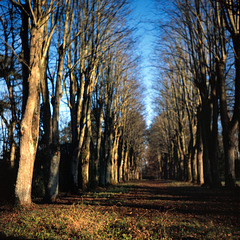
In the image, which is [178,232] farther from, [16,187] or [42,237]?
[16,187]

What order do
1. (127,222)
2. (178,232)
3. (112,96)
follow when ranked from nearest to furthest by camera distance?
(178,232) → (127,222) → (112,96)

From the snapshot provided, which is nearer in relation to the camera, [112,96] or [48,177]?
[48,177]

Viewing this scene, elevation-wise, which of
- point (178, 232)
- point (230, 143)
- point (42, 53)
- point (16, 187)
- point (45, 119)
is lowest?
point (178, 232)

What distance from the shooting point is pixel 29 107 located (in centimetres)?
852

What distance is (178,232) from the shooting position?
5.23m

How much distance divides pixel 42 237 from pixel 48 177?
5.76 metres

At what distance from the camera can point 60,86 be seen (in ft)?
36.1

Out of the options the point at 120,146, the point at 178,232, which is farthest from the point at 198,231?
the point at 120,146

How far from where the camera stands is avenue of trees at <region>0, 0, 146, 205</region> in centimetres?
874

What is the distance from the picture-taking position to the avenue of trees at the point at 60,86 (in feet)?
28.7

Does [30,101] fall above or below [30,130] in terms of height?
above

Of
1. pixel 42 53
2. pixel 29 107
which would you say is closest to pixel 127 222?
pixel 29 107

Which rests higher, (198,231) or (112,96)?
(112,96)

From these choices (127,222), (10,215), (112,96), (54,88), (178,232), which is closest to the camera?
(178,232)
